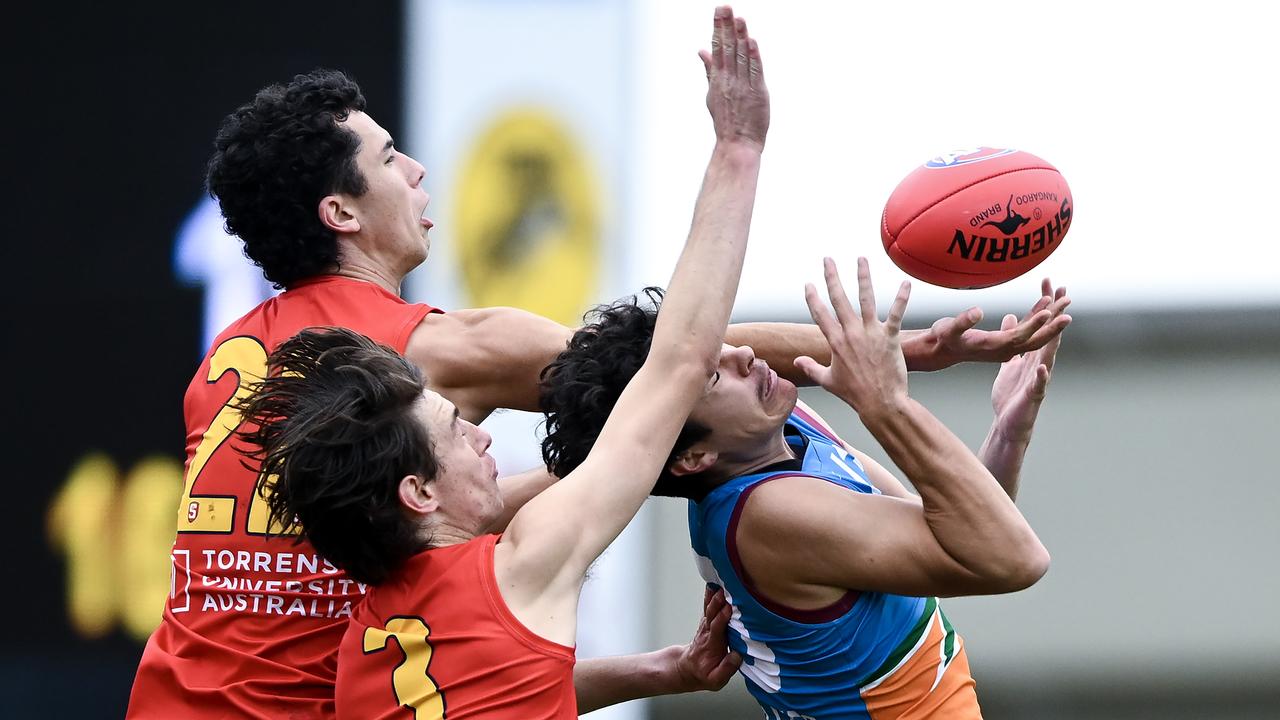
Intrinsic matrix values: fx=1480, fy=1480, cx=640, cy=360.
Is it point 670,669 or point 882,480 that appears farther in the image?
point 882,480

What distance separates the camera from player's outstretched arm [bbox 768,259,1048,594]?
298cm

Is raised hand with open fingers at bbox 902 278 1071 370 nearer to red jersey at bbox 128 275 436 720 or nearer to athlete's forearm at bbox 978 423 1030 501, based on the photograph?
athlete's forearm at bbox 978 423 1030 501

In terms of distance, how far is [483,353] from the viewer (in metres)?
3.36

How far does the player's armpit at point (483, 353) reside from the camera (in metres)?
3.34

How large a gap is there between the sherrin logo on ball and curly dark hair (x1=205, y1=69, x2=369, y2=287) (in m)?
1.32

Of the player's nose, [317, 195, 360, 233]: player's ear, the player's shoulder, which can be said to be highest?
→ [317, 195, 360, 233]: player's ear

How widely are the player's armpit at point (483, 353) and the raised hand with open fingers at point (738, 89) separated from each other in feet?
2.18

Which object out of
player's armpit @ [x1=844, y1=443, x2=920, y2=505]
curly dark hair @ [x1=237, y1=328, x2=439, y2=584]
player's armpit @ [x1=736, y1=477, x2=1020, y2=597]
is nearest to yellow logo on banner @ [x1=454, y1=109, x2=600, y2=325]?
player's armpit @ [x1=844, y1=443, x2=920, y2=505]

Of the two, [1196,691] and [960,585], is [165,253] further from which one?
[1196,691]

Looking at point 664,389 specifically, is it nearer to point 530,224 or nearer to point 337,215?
point 337,215

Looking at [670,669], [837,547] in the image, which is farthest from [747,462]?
[670,669]

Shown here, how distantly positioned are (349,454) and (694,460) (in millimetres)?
880

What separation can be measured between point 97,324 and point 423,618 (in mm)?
5279

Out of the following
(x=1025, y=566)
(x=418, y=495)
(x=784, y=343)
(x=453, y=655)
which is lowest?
(x=453, y=655)
